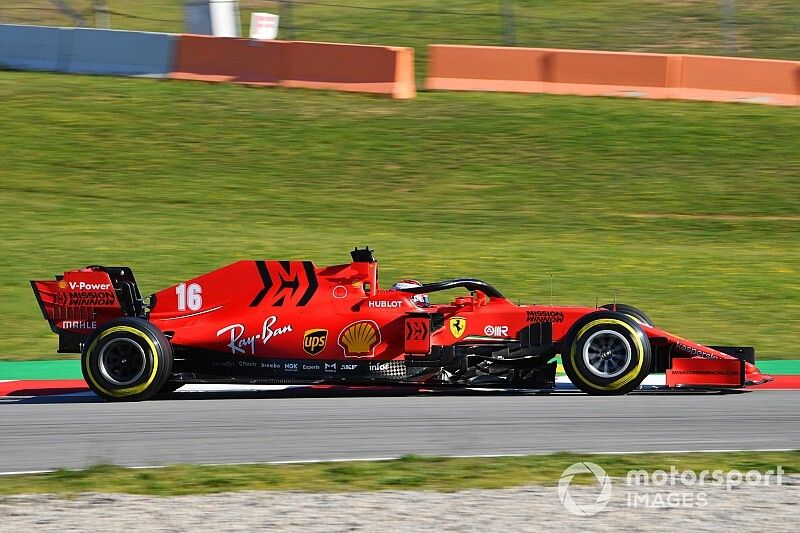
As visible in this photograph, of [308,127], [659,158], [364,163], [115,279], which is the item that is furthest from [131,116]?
[115,279]

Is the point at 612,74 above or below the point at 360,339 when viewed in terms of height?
above

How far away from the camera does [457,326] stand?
9484 mm

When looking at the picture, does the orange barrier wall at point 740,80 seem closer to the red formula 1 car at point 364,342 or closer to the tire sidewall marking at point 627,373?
the red formula 1 car at point 364,342

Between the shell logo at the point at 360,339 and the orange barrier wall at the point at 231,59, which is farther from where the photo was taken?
the orange barrier wall at the point at 231,59

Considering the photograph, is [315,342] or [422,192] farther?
[422,192]

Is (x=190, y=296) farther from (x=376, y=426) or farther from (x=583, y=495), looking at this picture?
(x=583, y=495)

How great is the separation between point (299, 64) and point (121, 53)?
3.42 metres

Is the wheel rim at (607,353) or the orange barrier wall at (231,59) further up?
the orange barrier wall at (231,59)

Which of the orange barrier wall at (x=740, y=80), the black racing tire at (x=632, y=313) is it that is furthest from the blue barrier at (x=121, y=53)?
the black racing tire at (x=632, y=313)

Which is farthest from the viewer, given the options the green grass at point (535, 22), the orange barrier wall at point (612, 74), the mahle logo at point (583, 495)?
the green grass at point (535, 22)

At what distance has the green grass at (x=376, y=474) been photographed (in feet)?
21.6

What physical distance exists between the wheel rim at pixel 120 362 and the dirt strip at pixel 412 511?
3074mm

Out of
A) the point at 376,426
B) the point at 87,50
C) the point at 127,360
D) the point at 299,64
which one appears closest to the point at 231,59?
the point at 299,64

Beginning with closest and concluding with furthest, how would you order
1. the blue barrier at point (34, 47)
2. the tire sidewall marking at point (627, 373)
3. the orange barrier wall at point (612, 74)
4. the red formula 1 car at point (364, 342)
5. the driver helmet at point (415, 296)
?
the tire sidewall marking at point (627, 373), the red formula 1 car at point (364, 342), the driver helmet at point (415, 296), the orange barrier wall at point (612, 74), the blue barrier at point (34, 47)
